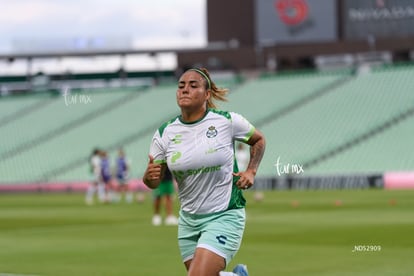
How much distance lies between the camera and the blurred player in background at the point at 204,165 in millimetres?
10133

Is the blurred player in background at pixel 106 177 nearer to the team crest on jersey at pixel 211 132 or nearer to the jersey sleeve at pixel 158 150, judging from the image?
the jersey sleeve at pixel 158 150

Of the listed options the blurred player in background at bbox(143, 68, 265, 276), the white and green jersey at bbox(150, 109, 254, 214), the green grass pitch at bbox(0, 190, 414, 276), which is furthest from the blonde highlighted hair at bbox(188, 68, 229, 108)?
the green grass pitch at bbox(0, 190, 414, 276)

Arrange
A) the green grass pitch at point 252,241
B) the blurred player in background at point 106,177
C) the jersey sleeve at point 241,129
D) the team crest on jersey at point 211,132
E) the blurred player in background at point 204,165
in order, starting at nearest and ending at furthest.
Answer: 1. the blurred player in background at point 204,165
2. the team crest on jersey at point 211,132
3. the jersey sleeve at point 241,129
4. the green grass pitch at point 252,241
5. the blurred player in background at point 106,177

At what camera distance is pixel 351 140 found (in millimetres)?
55719

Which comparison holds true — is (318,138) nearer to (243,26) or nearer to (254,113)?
(254,113)

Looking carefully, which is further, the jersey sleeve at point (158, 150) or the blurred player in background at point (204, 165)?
the jersey sleeve at point (158, 150)

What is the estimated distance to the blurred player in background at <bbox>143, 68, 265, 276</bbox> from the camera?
1013 centimetres

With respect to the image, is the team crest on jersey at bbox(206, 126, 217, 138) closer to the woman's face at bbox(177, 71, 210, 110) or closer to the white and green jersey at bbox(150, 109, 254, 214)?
the white and green jersey at bbox(150, 109, 254, 214)

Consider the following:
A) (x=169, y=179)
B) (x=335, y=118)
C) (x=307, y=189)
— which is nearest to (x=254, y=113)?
(x=335, y=118)

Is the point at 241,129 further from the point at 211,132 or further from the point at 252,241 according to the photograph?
the point at 252,241

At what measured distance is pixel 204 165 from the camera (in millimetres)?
10203

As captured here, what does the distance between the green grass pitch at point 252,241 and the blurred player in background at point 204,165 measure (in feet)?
18.3

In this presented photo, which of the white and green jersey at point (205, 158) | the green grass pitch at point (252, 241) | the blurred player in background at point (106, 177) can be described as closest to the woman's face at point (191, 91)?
the white and green jersey at point (205, 158)

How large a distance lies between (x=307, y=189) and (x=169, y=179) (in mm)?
23827
